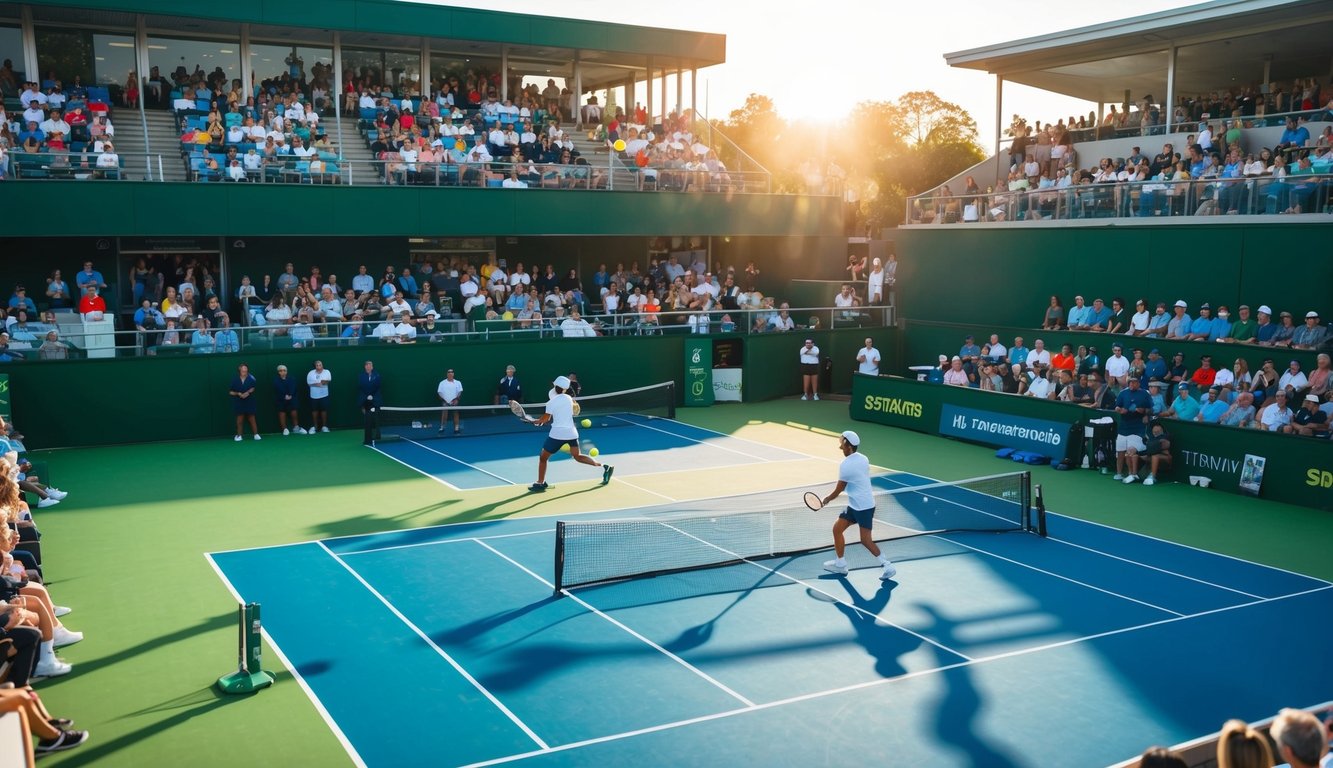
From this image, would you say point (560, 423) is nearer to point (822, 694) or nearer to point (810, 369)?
point (822, 694)

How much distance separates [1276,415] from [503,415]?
1645cm

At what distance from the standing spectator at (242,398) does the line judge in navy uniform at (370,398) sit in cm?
234

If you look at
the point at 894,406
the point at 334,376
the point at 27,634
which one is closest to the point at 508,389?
the point at 334,376

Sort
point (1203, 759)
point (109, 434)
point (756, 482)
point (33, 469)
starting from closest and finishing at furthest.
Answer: point (1203, 759)
point (33, 469)
point (756, 482)
point (109, 434)

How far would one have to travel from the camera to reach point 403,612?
13594 millimetres

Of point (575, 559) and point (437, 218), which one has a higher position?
point (437, 218)

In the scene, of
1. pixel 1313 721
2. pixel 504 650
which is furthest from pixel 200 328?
pixel 1313 721

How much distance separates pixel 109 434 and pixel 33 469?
19.4ft

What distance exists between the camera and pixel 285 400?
26.0 metres

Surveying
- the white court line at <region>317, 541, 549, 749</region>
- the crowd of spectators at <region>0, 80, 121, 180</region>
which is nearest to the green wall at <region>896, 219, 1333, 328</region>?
the white court line at <region>317, 541, 549, 749</region>

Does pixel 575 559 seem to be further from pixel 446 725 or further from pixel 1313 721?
pixel 1313 721

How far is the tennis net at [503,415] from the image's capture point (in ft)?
87.1

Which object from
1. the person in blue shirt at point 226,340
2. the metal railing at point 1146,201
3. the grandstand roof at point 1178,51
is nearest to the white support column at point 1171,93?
the grandstand roof at point 1178,51

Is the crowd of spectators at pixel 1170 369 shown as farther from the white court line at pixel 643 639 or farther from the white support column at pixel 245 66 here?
the white support column at pixel 245 66
